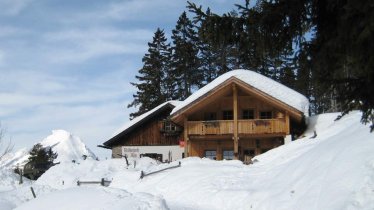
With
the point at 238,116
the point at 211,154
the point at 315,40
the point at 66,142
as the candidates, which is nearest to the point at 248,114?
the point at 238,116

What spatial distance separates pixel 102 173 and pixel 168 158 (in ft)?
34.4

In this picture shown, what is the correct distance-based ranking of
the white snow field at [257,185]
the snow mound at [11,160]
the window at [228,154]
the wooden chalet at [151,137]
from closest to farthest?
the white snow field at [257,185]
the window at [228,154]
the wooden chalet at [151,137]
the snow mound at [11,160]

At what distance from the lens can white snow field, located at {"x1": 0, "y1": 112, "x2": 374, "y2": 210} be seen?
1238cm

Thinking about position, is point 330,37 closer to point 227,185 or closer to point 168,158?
point 227,185

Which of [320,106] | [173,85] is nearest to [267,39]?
[173,85]

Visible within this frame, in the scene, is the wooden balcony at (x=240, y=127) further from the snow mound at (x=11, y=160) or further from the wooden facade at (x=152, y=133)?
the snow mound at (x=11, y=160)

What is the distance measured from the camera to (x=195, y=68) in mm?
53719

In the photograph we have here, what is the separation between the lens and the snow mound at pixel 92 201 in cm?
1223

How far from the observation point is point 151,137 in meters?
39.5

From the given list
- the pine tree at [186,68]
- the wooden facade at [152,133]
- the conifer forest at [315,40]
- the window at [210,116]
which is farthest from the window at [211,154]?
the conifer forest at [315,40]

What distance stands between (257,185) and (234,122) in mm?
14990

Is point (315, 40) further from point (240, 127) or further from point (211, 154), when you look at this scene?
point (211, 154)

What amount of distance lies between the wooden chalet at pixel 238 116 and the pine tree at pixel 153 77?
1551 cm

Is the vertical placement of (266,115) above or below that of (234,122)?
above
